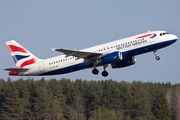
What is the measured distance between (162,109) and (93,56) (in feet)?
248

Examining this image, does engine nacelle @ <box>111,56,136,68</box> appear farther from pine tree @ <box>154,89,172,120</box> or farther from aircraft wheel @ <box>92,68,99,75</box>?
pine tree @ <box>154,89,172,120</box>

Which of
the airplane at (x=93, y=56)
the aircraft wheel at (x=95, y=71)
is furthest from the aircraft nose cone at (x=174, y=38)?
the aircraft wheel at (x=95, y=71)

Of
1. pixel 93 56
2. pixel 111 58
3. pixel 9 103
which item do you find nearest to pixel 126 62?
pixel 111 58

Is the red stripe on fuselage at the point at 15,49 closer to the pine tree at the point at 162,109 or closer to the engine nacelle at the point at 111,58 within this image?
the engine nacelle at the point at 111,58

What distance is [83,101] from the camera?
397ft

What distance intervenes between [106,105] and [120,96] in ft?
36.6

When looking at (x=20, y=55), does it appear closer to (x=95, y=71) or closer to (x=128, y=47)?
(x=95, y=71)

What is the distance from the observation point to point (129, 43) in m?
47.5

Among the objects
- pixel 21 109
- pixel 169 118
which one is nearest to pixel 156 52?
pixel 21 109

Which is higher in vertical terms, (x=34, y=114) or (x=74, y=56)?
(x=74, y=56)

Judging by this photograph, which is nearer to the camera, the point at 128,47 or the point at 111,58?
the point at 111,58

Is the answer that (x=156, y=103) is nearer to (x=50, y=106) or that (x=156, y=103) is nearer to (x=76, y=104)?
(x=76, y=104)

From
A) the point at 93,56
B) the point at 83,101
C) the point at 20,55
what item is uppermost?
the point at 20,55

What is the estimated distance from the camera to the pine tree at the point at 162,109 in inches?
4511
